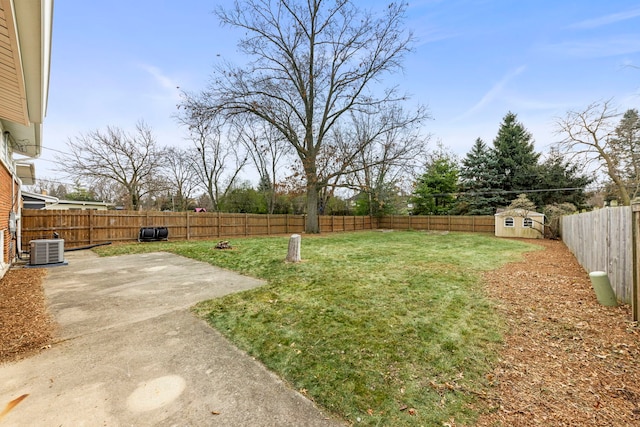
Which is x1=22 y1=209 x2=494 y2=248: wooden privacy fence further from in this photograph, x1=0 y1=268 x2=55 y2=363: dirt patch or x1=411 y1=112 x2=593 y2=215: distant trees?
x1=0 y1=268 x2=55 y2=363: dirt patch

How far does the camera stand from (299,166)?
53.0 ft

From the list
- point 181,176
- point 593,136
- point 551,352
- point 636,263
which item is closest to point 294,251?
point 551,352

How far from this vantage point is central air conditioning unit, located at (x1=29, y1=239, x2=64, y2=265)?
6277mm

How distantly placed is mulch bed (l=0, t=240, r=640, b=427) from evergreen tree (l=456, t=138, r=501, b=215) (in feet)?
68.7

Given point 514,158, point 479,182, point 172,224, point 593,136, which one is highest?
point 514,158

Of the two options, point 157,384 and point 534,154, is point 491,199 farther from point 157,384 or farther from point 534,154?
point 157,384

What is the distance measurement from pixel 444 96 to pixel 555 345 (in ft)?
39.4

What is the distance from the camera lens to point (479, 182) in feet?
77.7

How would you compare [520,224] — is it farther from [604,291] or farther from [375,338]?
[375,338]

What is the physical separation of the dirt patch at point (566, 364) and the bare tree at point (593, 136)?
13.4 m

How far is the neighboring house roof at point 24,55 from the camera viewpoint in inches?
99.7

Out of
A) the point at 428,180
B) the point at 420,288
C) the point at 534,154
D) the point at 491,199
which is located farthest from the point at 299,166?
the point at 534,154

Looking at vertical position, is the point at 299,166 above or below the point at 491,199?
above

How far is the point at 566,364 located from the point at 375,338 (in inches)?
67.6
